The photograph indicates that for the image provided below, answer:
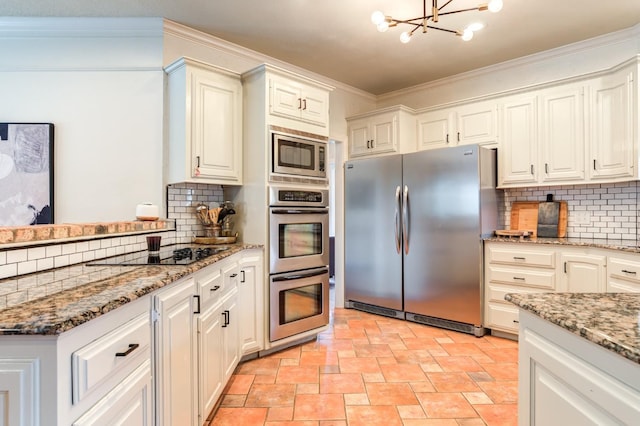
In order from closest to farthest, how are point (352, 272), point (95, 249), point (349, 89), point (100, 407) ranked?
1. point (100, 407)
2. point (95, 249)
3. point (352, 272)
4. point (349, 89)

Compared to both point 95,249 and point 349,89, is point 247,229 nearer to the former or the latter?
point 95,249

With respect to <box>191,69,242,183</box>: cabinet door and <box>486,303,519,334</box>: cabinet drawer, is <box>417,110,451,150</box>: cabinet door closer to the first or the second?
<box>486,303,519,334</box>: cabinet drawer

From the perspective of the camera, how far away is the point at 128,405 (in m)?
1.16

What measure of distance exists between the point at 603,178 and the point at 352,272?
2488mm

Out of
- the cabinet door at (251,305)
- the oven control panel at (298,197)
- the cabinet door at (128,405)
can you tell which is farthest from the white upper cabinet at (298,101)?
the cabinet door at (128,405)

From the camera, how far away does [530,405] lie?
117 centimetres

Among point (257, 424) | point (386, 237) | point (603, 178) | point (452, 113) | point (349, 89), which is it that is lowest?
point (257, 424)

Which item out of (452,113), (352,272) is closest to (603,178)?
(452,113)

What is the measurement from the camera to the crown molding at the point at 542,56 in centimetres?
318

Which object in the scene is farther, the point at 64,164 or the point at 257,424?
the point at 64,164

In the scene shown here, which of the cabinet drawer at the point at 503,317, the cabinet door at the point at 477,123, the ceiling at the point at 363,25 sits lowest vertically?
the cabinet drawer at the point at 503,317

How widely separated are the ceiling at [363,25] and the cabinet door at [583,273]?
1.91 metres

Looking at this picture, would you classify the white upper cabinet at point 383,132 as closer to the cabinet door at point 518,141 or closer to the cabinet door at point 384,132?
the cabinet door at point 384,132

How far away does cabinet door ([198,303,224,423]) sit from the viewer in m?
1.84
